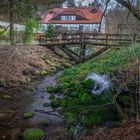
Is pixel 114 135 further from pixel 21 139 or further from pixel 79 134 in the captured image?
pixel 21 139

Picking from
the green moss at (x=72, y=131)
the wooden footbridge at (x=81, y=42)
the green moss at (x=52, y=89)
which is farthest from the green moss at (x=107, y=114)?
the wooden footbridge at (x=81, y=42)

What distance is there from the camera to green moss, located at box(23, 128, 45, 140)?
980cm

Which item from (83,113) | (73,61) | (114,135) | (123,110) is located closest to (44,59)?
(73,61)

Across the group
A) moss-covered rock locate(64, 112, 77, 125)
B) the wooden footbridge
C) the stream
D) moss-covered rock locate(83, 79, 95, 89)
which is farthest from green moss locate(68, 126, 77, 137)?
the wooden footbridge

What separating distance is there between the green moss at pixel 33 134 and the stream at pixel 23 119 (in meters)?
0.23

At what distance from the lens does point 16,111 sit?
12.5 m

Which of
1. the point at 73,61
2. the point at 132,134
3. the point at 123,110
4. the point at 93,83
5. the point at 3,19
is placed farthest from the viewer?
the point at 3,19

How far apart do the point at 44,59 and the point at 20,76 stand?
4829 millimetres

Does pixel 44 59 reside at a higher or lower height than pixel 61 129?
higher

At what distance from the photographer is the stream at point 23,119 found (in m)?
10.4

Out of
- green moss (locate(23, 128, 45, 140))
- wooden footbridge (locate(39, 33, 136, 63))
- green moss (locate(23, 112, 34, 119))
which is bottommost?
green moss (locate(23, 128, 45, 140))

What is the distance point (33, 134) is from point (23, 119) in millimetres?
1857

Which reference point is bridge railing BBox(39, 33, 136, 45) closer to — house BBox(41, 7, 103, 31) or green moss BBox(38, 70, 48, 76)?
green moss BBox(38, 70, 48, 76)

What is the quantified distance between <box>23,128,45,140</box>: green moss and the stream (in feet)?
0.75
